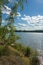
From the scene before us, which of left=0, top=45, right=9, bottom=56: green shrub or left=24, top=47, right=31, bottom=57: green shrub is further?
left=24, top=47, right=31, bottom=57: green shrub

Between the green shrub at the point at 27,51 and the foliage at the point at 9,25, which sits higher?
the foliage at the point at 9,25

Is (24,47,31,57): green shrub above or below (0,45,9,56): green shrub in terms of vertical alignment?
below

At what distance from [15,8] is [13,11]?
1.55 ft

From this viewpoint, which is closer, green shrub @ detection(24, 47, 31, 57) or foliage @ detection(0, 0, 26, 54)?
foliage @ detection(0, 0, 26, 54)

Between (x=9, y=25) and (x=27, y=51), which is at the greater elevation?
(x=9, y=25)

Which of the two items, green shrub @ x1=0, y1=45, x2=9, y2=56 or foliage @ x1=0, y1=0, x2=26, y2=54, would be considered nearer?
foliage @ x1=0, y1=0, x2=26, y2=54

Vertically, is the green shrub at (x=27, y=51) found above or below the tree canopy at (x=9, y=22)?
below

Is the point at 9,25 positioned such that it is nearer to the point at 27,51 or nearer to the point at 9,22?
the point at 9,22

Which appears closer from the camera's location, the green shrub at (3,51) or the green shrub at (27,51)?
the green shrub at (3,51)

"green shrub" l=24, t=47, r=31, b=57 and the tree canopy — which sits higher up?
the tree canopy

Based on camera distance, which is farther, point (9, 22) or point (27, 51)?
point (27, 51)

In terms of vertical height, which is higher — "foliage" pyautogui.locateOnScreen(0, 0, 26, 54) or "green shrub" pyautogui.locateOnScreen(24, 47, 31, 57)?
"foliage" pyautogui.locateOnScreen(0, 0, 26, 54)

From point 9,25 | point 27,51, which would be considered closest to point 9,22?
point 9,25

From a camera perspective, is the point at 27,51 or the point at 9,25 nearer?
the point at 9,25
